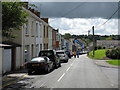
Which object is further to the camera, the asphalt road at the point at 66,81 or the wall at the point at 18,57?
the wall at the point at 18,57

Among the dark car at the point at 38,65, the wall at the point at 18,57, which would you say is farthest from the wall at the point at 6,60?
the wall at the point at 18,57

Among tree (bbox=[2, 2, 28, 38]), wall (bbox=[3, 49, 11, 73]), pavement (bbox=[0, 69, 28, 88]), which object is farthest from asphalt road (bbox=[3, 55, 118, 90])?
tree (bbox=[2, 2, 28, 38])

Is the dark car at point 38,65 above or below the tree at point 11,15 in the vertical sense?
below

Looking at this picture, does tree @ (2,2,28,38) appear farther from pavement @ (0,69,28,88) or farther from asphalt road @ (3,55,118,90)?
asphalt road @ (3,55,118,90)

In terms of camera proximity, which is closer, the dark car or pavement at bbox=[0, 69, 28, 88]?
pavement at bbox=[0, 69, 28, 88]

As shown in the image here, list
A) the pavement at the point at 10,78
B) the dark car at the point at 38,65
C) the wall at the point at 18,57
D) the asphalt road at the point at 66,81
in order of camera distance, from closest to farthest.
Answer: the asphalt road at the point at 66,81 → the pavement at the point at 10,78 → the dark car at the point at 38,65 → the wall at the point at 18,57

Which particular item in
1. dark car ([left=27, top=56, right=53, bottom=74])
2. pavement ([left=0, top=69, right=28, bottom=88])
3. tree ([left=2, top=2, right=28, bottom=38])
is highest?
tree ([left=2, top=2, right=28, bottom=38])

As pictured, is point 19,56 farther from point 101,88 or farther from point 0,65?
point 101,88

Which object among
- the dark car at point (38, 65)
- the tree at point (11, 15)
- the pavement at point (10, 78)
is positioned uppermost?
the tree at point (11, 15)

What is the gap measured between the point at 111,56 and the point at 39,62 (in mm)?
25977

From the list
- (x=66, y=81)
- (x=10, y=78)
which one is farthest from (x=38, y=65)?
(x=66, y=81)

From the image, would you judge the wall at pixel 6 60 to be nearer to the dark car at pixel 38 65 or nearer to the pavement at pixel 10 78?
the pavement at pixel 10 78

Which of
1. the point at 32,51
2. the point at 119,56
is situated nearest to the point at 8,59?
the point at 32,51

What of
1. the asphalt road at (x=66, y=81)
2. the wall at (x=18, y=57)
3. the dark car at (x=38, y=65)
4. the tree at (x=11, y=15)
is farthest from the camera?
the wall at (x=18, y=57)
